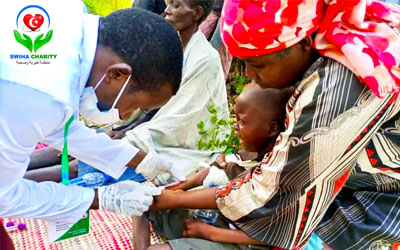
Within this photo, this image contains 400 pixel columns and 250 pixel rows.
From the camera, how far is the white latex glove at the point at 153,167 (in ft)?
7.08

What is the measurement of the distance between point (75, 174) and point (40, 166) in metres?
0.26

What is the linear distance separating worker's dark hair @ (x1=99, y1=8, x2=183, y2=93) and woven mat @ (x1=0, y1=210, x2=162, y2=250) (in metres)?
1.11

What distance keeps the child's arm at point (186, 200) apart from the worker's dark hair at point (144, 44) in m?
0.50

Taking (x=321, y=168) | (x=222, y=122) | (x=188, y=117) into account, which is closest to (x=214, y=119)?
(x=222, y=122)

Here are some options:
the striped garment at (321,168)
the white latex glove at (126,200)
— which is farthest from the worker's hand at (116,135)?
the striped garment at (321,168)

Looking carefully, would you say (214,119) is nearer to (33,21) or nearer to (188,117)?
(188,117)

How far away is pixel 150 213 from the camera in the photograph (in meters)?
2.00

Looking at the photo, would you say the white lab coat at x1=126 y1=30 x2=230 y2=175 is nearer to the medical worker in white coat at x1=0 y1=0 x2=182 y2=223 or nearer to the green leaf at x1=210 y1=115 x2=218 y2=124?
the green leaf at x1=210 y1=115 x2=218 y2=124

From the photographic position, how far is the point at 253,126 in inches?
70.2

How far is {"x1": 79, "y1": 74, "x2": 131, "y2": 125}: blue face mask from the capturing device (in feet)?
4.88

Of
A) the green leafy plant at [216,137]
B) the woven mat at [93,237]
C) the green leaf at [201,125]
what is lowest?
the woven mat at [93,237]

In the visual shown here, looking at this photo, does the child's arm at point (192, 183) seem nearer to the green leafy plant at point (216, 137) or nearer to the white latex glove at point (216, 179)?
the white latex glove at point (216, 179)

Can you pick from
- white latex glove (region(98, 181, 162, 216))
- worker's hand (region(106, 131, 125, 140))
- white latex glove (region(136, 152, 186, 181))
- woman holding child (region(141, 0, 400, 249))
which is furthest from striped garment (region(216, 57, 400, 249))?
worker's hand (region(106, 131, 125, 140))

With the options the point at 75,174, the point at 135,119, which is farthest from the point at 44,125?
the point at 135,119
